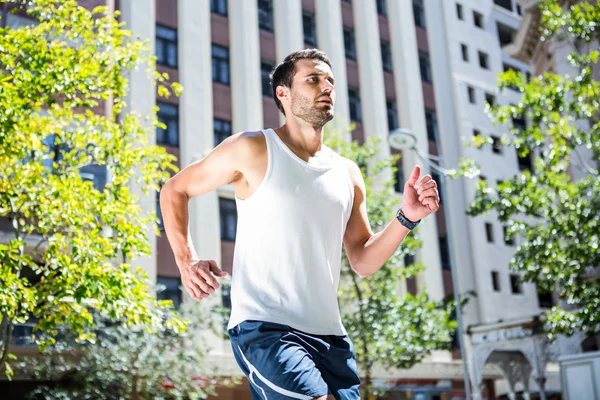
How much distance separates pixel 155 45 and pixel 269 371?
26126 millimetres

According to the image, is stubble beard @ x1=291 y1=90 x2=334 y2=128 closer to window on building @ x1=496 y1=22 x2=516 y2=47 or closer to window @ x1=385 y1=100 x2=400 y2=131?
window @ x1=385 y1=100 x2=400 y2=131

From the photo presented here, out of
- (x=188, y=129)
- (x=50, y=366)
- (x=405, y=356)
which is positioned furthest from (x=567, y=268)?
(x=188, y=129)

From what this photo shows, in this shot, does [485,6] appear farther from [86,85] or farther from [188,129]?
[86,85]

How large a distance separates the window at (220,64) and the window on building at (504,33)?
804 inches

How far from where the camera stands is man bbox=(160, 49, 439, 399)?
2842 mm

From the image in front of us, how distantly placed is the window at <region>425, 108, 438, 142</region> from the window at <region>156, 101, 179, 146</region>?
14505 mm

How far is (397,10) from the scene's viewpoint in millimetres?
37656

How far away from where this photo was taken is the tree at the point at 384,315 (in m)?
20.6

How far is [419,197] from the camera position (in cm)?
327

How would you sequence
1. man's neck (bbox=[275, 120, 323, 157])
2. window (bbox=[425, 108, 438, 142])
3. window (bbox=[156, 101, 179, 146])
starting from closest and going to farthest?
man's neck (bbox=[275, 120, 323, 157]) < window (bbox=[156, 101, 179, 146]) < window (bbox=[425, 108, 438, 142])

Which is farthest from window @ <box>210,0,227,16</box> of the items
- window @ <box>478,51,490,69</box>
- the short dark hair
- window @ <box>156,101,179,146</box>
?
the short dark hair

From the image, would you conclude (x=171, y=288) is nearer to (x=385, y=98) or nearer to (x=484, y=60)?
(x=385, y=98)

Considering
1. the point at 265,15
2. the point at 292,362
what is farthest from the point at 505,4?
the point at 292,362

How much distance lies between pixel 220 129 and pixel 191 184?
25736 millimetres
